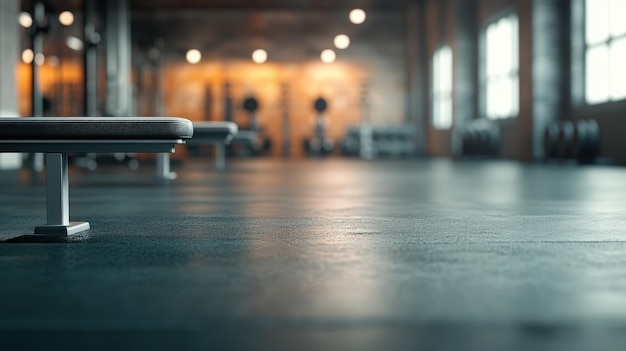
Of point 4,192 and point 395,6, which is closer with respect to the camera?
point 4,192

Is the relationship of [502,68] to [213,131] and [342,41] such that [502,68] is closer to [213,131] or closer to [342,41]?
[342,41]

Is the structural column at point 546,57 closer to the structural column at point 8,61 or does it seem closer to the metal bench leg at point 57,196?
the structural column at point 8,61

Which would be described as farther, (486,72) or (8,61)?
(486,72)

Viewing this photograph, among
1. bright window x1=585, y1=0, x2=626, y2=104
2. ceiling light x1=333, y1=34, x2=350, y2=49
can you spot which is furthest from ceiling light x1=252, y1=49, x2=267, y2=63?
bright window x1=585, y1=0, x2=626, y2=104

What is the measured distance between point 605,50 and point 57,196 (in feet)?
31.8

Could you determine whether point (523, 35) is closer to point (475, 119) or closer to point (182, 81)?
point (475, 119)

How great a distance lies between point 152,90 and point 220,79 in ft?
5.98

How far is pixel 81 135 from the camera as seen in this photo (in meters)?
2.81

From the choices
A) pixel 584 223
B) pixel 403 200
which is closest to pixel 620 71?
pixel 403 200

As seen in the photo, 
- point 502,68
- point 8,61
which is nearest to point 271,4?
point 502,68

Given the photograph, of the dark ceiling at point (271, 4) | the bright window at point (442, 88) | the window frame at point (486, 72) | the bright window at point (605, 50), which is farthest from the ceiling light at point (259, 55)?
the bright window at point (605, 50)

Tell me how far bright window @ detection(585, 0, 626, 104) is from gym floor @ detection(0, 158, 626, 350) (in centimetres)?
717

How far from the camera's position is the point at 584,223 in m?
3.40

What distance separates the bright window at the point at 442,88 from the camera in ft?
60.2
